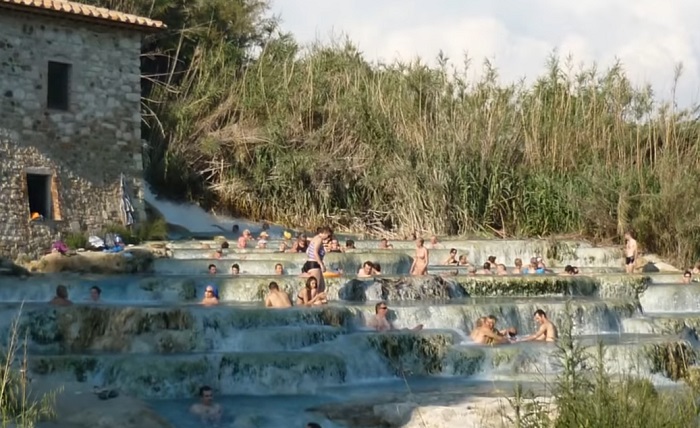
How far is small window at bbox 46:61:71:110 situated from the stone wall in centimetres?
10

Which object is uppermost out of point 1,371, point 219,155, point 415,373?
point 219,155

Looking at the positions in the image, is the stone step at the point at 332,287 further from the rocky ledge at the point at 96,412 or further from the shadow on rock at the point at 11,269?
the rocky ledge at the point at 96,412

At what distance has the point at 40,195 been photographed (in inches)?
787

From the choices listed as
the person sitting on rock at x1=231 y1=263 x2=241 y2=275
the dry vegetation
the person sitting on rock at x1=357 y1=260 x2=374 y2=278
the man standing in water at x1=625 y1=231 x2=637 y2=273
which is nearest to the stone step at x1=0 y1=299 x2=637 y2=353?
the person sitting on rock at x1=357 y1=260 x2=374 y2=278

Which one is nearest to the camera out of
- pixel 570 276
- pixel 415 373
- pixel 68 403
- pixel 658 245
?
pixel 68 403

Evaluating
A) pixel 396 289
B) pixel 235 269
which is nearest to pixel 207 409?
pixel 396 289

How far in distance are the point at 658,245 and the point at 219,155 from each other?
10.0m

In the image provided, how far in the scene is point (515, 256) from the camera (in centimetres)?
1992

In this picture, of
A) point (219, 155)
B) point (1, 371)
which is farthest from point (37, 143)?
point (1, 371)

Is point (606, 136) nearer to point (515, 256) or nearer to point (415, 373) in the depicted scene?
point (515, 256)

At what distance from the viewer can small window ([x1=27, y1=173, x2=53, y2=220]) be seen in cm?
1984

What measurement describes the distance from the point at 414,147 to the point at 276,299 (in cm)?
980

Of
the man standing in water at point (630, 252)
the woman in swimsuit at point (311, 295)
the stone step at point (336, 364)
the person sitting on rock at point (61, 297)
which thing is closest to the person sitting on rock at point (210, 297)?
the woman in swimsuit at point (311, 295)

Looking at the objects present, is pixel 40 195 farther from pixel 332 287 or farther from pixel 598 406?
pixel 598 406
